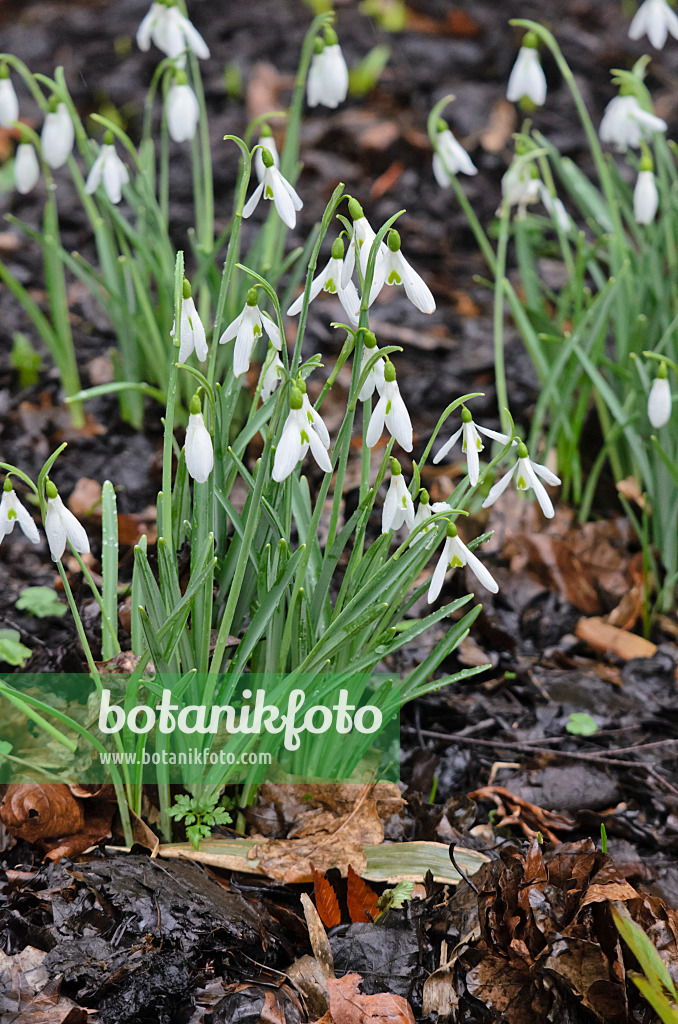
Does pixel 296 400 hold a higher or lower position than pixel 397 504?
higher

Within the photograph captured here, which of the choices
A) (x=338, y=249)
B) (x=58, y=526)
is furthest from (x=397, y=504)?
(x=58, y=526)

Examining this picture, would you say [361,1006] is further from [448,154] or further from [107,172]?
[448,154]

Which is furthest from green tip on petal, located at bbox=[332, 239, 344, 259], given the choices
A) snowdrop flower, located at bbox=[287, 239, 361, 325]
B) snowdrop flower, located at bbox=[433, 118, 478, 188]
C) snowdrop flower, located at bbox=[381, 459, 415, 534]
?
snowdrop flower, located at bbox=[433, 118, 478, 188]

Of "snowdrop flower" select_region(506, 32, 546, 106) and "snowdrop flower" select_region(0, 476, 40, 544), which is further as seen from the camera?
"snowdrop flower" select_region(506, 32, 546, 106)

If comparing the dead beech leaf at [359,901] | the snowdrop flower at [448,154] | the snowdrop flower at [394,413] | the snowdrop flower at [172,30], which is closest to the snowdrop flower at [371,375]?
the snowdrop flower at [394,413]

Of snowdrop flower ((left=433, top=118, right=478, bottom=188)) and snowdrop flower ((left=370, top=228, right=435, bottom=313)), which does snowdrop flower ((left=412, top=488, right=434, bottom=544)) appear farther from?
snowdrop flower ((left=433, top=118, right=478, bottom=188))

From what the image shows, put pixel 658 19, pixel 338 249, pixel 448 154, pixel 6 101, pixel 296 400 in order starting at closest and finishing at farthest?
pixel 296 400
pixel 338 249
pixel 6 101
pixel 448 154
pixel 658 19

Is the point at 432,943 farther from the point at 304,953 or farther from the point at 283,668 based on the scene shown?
the point at 283,668
